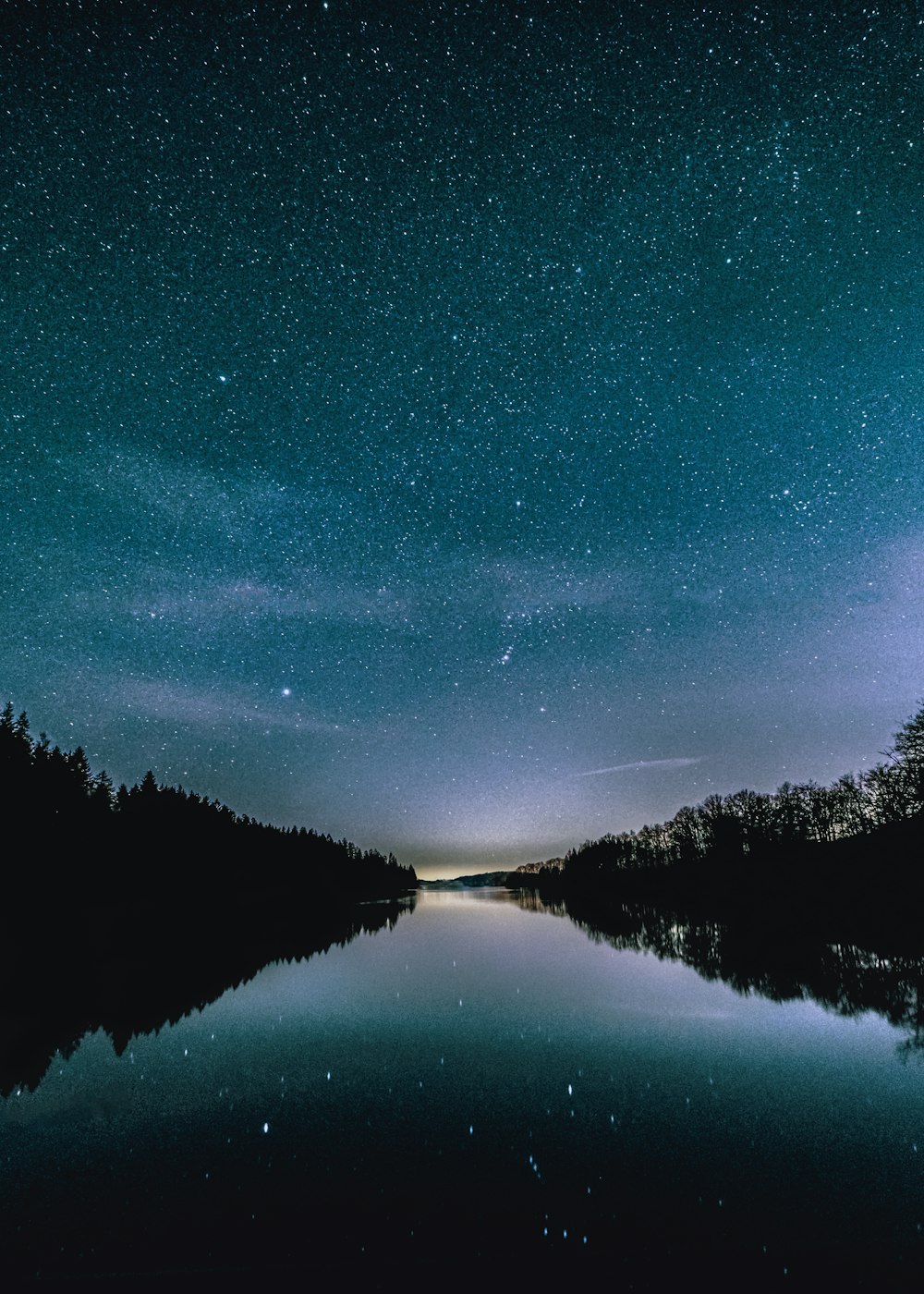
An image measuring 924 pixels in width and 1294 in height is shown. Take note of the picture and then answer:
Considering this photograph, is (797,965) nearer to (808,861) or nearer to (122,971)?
(122,971)

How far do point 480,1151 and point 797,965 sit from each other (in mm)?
21584

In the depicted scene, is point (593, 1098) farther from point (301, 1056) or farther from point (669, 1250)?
point (301, 1056)

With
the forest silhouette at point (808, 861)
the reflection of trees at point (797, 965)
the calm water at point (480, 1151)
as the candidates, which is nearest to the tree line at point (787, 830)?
the forest silhouette at point (808, 861)

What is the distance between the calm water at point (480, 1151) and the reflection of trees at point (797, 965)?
79.5 inches

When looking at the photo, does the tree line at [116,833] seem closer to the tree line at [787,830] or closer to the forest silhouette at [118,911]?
the forest silhouette at [118,911]

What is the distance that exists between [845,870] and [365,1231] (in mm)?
55392

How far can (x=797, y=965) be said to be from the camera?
79.7 ft

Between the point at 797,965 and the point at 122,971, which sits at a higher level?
the point at 797,965

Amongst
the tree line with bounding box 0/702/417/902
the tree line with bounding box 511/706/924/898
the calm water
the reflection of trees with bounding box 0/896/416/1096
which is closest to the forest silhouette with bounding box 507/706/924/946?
the tree line with bounding box 511/706/924/898

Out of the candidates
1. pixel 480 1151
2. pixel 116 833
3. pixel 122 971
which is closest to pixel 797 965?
pixel 480 1151

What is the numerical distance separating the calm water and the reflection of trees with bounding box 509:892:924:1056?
2.02m

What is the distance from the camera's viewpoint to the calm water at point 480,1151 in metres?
6.60

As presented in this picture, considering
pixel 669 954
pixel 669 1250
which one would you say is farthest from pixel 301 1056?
pixel 669 954

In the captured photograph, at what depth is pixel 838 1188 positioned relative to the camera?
25.5ft
